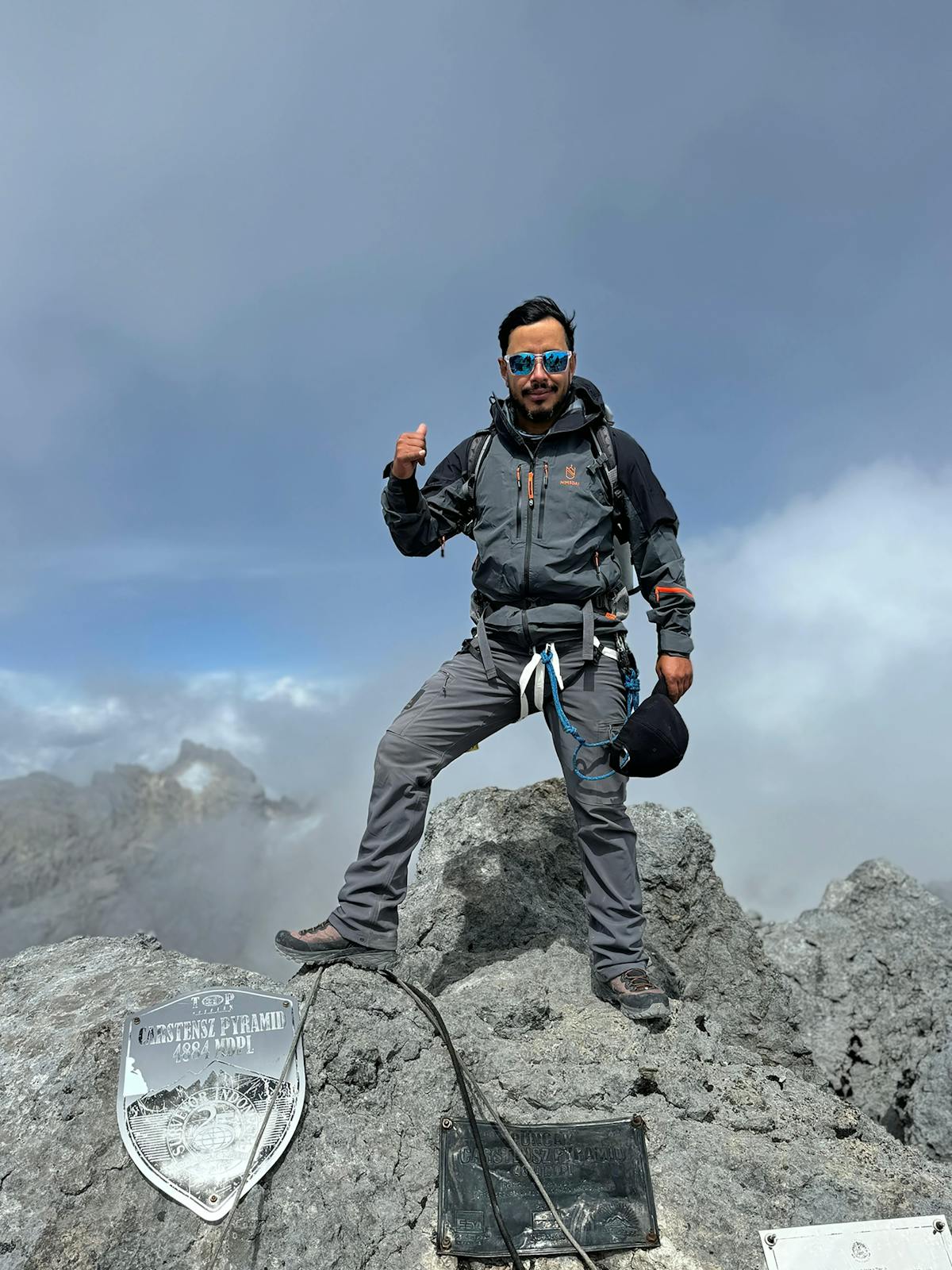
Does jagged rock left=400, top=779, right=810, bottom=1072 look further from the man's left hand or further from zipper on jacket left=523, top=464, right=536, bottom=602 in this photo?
zipper on jacket left=523, top=464, right=536, bottom=602

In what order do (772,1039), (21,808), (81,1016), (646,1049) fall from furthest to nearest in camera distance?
(21,808)
(772,1039)
(646,1049)
(81,1016)

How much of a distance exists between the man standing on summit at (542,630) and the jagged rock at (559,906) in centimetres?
137

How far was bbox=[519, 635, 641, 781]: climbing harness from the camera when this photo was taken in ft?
17.8

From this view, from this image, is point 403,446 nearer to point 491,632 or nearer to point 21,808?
point 491,632

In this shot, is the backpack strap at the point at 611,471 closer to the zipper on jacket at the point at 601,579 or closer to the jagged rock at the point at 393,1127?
the zipper on jacket at the point at 601,579

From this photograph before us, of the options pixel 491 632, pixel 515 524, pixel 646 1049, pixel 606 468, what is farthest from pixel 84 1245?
pixel 606 468

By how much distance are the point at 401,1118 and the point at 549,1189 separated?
841 mm

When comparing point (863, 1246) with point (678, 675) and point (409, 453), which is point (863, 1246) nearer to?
point (678, 675)

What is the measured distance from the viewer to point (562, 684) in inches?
218

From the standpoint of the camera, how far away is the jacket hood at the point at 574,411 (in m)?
5.77

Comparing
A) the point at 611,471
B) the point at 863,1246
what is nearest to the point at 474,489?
the point at 611,471

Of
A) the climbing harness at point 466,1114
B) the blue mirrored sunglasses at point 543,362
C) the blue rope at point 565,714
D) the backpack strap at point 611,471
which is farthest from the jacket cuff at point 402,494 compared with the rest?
the climbing harness at point 466,1114

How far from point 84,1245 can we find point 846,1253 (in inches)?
138

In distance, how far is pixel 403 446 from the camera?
5.52 m
